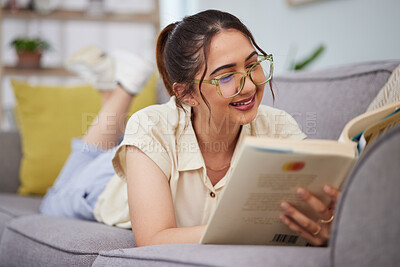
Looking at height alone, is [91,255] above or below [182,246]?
below

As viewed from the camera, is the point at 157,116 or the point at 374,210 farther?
the point at 157,116

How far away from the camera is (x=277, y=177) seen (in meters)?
0.83

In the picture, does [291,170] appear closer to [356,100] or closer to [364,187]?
[364,187]

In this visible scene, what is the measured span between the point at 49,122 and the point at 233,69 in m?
1.46

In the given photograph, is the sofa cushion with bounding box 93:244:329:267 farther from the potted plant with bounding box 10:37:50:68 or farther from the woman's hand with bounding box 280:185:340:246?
the potted plant with bounding box 10:37:50:68

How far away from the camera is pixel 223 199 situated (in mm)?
857

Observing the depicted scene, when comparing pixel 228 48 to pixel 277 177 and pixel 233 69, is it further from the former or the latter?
pixel 277 177

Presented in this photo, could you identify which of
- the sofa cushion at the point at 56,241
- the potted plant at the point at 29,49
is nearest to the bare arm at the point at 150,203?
the sofa cushion at the point at 56,241

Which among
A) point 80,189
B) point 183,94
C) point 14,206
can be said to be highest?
point 183,94

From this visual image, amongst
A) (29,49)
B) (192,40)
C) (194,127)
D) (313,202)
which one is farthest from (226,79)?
(29,49)

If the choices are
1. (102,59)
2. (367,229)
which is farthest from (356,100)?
(102,59)

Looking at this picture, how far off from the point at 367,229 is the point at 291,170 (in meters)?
0.17

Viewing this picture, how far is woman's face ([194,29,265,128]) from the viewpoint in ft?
3.61

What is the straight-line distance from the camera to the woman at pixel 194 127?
1.10 m
